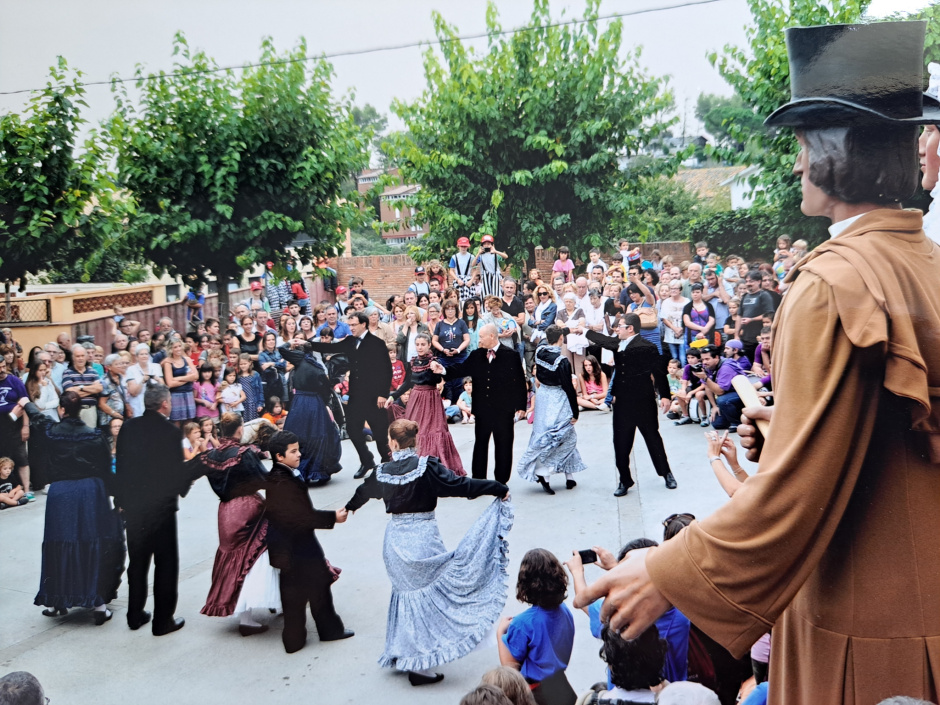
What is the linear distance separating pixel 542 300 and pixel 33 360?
2.89m

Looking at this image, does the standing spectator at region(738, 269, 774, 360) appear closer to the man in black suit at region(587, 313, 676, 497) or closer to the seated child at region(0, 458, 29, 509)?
the man in black suit at region(587, 313, 676, 497)

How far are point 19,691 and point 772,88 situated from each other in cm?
253

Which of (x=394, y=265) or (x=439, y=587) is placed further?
(x=394, y=265)

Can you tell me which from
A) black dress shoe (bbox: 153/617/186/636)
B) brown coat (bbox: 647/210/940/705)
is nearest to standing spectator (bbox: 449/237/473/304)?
black dress shoe (bbox: 153/617/186/636)

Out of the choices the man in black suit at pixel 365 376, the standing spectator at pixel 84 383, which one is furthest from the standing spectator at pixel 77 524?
the man in black suit at pixel 365 376

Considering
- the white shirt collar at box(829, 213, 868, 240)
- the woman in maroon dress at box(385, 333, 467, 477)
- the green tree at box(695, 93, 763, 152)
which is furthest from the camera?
the woman in maroon dress at box(385, 333, 467, 477)

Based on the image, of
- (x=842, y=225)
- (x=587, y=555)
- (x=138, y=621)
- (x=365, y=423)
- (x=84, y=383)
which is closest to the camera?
(x=842, y=225)

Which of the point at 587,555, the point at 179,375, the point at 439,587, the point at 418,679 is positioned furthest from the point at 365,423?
the point at 587,555

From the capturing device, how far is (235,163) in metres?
3.80

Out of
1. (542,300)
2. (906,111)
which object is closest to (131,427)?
(542,300)

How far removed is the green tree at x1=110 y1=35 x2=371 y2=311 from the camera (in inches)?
141

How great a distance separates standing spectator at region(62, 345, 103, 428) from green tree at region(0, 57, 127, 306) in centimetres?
82

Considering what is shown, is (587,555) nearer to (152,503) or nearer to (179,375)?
(152,503)

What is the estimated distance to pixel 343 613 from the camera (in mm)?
4109
